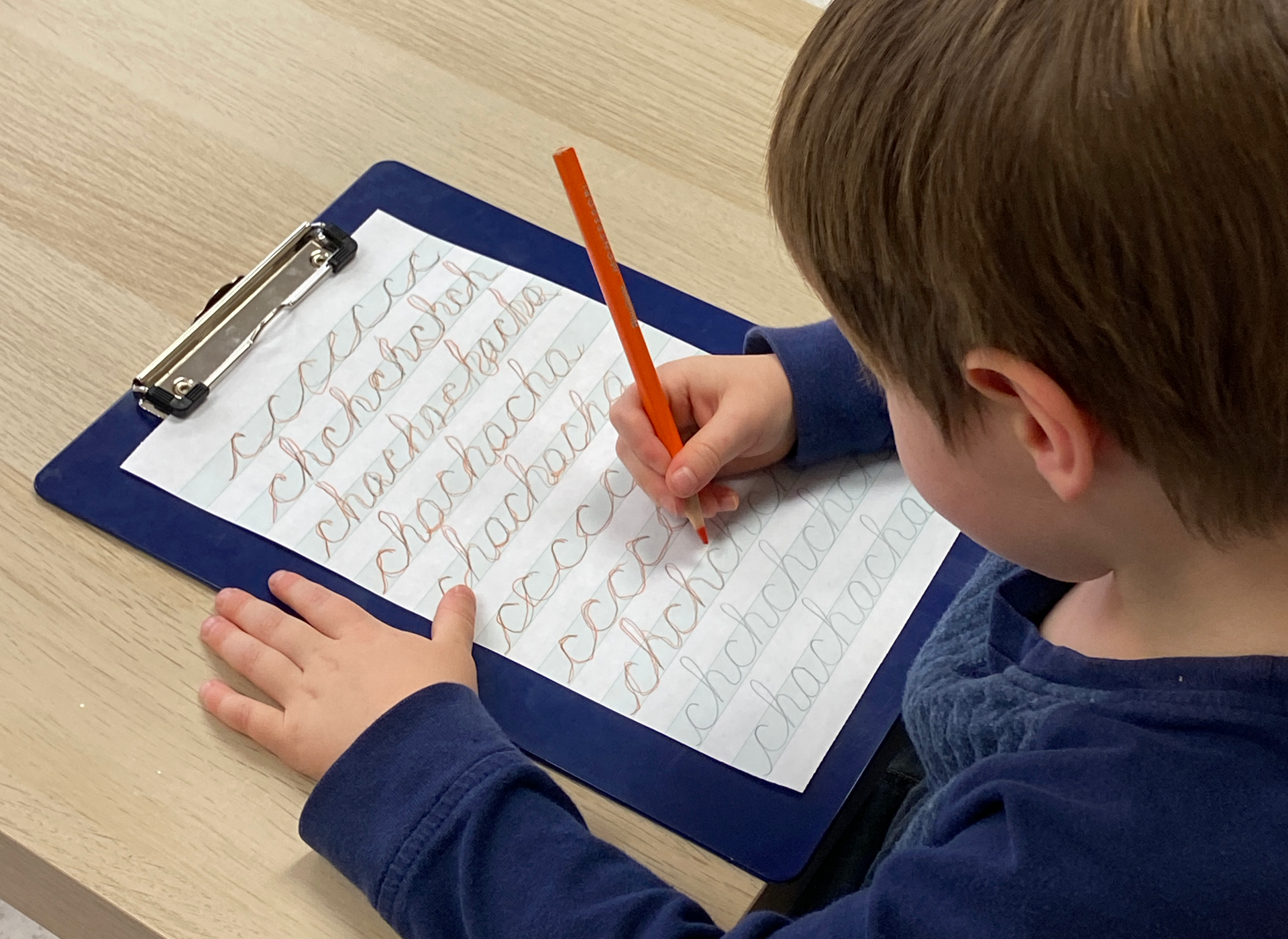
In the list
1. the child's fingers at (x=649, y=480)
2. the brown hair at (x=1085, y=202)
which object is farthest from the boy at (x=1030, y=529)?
the child's fingers at (x=649, y=480)

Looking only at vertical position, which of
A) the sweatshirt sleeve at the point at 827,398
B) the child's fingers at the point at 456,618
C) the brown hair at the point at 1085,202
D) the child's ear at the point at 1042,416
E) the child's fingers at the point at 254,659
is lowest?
the child's fingers at the point at 254,659

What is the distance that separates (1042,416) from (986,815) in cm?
14

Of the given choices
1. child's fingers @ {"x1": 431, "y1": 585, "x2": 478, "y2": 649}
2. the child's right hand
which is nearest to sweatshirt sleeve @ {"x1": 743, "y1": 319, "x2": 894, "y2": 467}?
the child's right hand

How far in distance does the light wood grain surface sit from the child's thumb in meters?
0.09

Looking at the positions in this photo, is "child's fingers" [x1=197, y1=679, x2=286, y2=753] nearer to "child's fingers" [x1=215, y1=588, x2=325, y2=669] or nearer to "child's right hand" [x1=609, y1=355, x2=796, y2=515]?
"child's fingers" [x1=215, y1=588, x2=325, y2=669]

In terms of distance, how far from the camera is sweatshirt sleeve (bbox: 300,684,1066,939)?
43cm

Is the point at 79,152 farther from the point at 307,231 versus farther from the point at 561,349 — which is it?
the point at 561,349

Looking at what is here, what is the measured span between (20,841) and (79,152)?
0.39 meters

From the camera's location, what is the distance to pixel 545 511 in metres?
0.55

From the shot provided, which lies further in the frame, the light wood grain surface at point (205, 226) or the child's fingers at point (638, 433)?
the child's fingers at point (638, 433)

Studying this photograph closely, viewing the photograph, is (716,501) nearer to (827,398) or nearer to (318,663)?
(827,398)

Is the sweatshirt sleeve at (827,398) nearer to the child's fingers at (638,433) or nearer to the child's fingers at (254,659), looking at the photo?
the child's fingers at (638,433)

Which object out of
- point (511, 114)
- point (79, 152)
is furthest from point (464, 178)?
point (79, 152)

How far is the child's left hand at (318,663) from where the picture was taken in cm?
47
